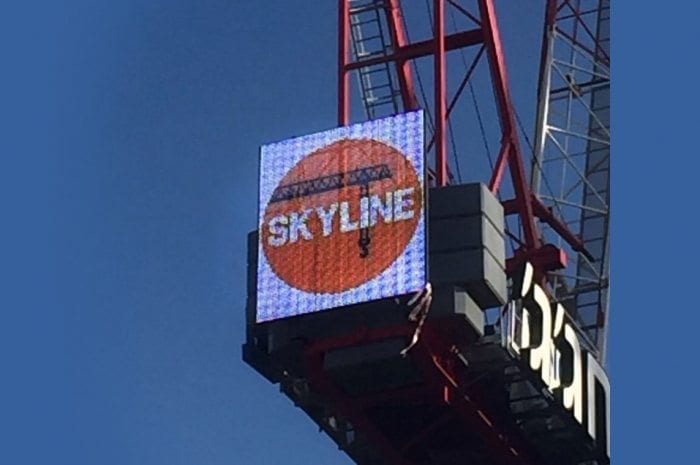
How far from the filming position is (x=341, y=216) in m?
62.4

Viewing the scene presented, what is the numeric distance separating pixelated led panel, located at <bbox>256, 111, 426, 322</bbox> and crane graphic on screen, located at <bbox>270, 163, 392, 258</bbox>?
2 cm

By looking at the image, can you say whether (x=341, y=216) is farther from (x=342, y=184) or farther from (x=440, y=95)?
(x=440, y=95)

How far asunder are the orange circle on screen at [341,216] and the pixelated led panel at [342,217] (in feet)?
0.08

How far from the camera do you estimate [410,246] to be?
6109cm

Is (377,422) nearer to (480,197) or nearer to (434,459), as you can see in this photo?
(434,459)

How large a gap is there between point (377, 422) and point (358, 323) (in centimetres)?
507

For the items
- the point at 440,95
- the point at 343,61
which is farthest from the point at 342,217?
the point at 343,61

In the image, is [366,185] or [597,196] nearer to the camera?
[366,185]

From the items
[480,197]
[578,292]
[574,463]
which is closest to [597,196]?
[578,292]

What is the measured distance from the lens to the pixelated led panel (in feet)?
201

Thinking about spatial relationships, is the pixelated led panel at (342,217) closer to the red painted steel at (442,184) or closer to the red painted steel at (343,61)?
the red painted steel at (442,184)

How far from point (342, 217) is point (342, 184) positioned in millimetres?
809

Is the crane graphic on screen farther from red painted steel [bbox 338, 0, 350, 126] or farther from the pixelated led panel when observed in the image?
red painted steel [bbox 338, 0, 350, 126]

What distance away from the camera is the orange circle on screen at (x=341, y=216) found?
61.6 metres
